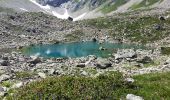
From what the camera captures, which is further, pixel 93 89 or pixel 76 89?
pixel 93 89

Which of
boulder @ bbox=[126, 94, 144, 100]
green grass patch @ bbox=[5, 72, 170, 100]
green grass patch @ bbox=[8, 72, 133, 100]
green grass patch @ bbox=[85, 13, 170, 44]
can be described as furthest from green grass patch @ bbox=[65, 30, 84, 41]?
boulder @ bbox=[126, 94, 144, 100]

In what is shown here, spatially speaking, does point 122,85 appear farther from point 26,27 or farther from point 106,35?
point 26,27

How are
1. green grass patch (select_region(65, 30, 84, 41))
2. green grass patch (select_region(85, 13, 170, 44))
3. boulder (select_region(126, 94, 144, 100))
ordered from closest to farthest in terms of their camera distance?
boulder (select_region(126, 94, 144, 100))
green grass patch (select_region(85, 13, 170, 44))
green grass patch (select_region(65, 30, 84, 41))

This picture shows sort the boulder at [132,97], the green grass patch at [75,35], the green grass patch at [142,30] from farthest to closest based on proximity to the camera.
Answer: the green grass patch at [75,35] → the green grass patch at [142,30] → the boulder at [132,97]

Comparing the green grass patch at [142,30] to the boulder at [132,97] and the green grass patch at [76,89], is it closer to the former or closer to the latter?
the green grass patch at [76,89]

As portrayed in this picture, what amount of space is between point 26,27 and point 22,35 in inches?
810

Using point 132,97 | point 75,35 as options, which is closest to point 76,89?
point 132,97

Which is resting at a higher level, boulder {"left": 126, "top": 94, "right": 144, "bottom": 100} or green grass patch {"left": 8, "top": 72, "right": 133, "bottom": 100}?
green grass patch {"left": 8, "top": 72, "right": 133, "bottom": 100}

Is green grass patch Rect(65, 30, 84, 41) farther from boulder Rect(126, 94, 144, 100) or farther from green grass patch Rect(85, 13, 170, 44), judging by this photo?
boulder Rect(126, 94, 144, 100)

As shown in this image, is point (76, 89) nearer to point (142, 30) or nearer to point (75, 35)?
point (142, 30)

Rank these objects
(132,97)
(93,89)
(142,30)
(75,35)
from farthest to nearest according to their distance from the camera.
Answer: (75,35), (142,30), (93,89), (132,97)

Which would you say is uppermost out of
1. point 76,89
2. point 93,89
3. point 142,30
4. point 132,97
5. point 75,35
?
point 76,89

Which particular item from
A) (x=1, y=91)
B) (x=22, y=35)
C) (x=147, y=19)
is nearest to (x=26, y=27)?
(x=22, y=35)

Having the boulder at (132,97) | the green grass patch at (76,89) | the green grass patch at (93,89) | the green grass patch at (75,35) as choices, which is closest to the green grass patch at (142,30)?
the green grass patch at (75,35)
